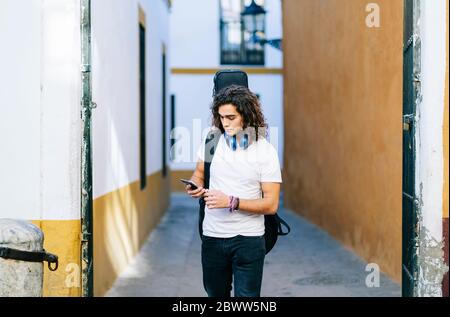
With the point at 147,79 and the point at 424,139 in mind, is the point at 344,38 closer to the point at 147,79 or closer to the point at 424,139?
the point at 147,79

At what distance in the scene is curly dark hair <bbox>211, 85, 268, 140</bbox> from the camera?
4.76 m

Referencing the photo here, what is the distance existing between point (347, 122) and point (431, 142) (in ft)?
17.9

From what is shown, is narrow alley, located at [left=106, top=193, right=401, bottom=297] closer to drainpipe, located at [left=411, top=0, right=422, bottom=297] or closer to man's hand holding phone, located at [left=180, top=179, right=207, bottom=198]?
drainpipe, located at [left=411, top=0, right=422, bottom=297]

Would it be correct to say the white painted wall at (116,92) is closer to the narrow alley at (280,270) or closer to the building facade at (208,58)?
the narrow alley at (280,270)

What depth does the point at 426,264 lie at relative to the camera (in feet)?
19.2

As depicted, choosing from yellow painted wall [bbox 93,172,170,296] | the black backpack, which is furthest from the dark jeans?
yellow painted wall [bbox 93,172,170,296]

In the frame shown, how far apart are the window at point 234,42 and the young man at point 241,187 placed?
758 inches

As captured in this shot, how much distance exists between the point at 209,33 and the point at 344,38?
1278 cm

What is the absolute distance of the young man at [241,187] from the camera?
4.77 m

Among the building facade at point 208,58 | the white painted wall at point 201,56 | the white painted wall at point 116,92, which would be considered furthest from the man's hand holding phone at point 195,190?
the white painted wall at point 201,56

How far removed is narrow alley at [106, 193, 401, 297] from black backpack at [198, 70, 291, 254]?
3.36 metres

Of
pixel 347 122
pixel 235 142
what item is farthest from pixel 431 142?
pixel 347 122

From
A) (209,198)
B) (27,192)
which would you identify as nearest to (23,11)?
(27,192)

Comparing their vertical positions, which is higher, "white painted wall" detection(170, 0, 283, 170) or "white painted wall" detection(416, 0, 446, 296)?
"white painted wall" detection(170, 0, 283, 170)
